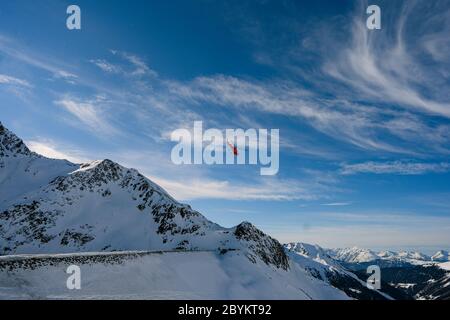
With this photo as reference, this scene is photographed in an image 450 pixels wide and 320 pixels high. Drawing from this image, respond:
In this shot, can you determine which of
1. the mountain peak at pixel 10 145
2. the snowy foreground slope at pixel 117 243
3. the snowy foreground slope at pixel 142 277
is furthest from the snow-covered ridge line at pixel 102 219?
the snowy foreground slope at pixel 142 277

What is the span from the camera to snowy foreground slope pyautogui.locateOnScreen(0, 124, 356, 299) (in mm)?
36906

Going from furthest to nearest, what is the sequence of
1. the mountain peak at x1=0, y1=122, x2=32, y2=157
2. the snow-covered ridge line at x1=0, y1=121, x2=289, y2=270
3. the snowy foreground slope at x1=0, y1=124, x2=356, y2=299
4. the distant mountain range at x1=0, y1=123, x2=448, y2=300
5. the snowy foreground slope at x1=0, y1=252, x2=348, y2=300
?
the mountain peak at x1=0, y1=122, x2=32, y2=157 → the snow-covered ridge line at x1=0, y1=121, x2=289, y2=270 → the snowy foreground slope at x1=0, y1=124, x2=356, y2=299 → the distant mountain range at x1=0, y1=123, x2=448, y2=300 → the snowy foreground slope at x1=0, y1=252, x2=348, y2=300

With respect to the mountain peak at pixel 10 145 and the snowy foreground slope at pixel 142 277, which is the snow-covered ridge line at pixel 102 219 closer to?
the mountain peak at pixel 10 145

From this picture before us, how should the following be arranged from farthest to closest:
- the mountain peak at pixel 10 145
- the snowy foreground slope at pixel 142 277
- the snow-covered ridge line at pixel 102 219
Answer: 1. the mountain peak at pixel 10 145
2. the snow-covered ridge line at pixel 102 219
3. the snowy foreground slope at pixel 142 277

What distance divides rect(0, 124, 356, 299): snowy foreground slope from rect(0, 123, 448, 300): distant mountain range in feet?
0.66

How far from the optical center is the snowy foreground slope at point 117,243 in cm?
3691

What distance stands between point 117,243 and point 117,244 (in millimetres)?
794

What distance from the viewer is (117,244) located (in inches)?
4392

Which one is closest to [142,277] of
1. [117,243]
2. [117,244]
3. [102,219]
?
[117,244]

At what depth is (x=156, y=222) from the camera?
121 meters

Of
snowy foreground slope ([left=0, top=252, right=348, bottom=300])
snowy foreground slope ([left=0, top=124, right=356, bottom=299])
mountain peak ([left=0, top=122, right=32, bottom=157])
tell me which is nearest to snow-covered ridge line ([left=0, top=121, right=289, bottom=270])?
snowy foreground slope ([left=0, top=124, right=356, bottom=299])

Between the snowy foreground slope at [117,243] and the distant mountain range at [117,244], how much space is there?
0.20 meters

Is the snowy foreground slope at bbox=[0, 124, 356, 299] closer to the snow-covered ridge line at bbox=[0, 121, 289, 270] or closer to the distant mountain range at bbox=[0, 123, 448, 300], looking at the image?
the distant mountain range at bbox=[0, 123, 448, 300]
